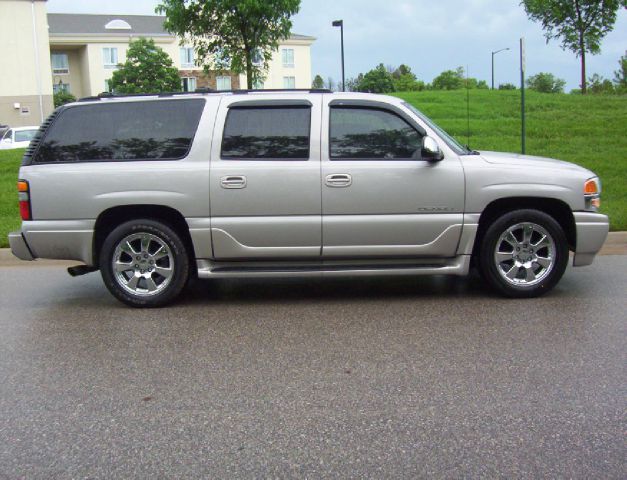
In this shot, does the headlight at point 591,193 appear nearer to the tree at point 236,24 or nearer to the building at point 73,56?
the tree at point 236,24

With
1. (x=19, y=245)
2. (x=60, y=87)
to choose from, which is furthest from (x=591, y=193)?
(x=60, y=87)

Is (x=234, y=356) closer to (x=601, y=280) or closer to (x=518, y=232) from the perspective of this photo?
(x=518, y=232)

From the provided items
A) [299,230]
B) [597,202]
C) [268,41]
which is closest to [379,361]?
[299,230]

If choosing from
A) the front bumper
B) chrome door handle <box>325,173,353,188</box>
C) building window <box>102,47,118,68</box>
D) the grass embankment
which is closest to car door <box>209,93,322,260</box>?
chrome door handle <box>325,173,353,188</box>

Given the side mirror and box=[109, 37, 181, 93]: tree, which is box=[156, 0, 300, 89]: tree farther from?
box=[109, 37, 181, 93]: tree

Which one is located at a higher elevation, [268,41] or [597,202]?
[268,41]

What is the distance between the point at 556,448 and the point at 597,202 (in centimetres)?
380

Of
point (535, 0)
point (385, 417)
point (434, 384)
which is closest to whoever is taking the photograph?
point (385, 417)

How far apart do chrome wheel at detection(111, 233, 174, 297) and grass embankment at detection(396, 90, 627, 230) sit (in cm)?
631

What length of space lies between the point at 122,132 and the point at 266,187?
4.88ft

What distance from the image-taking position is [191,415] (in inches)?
163

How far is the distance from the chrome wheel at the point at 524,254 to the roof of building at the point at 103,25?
6677 cm

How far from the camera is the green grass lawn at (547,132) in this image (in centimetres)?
1294

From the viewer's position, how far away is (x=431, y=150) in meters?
6.47
